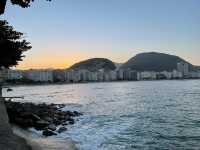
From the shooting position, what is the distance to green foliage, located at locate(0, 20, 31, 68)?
34.2 m

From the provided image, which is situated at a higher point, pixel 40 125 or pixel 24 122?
pixel 24 122

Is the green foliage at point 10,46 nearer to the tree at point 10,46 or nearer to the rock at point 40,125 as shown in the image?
the tree at point 10,46

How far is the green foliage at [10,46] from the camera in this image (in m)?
34.2

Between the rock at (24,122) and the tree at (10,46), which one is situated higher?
Result: the tree at (10,46)

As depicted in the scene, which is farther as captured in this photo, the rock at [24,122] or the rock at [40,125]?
the rock at [40,125]

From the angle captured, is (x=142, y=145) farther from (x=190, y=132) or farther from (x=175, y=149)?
(x=190, y=132)

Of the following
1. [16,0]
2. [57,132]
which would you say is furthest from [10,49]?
[16,0]

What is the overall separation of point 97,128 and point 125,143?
27.8 ft

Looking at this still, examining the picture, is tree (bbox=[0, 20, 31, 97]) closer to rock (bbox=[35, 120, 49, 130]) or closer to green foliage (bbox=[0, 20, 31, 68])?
green foliage (bbox=[0, 20, 31, 68])

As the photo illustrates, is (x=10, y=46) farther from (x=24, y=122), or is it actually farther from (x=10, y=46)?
(x=24, y=122)

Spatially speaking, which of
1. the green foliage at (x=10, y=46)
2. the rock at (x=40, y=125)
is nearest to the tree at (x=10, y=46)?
the green foliage at (x=10, y=46)

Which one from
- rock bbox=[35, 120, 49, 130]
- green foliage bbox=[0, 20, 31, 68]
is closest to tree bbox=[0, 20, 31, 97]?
green foliage bbox=[0, 20, 31, 68]

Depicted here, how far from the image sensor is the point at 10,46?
35.2 m

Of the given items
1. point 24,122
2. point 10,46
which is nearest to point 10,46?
point 10,46
